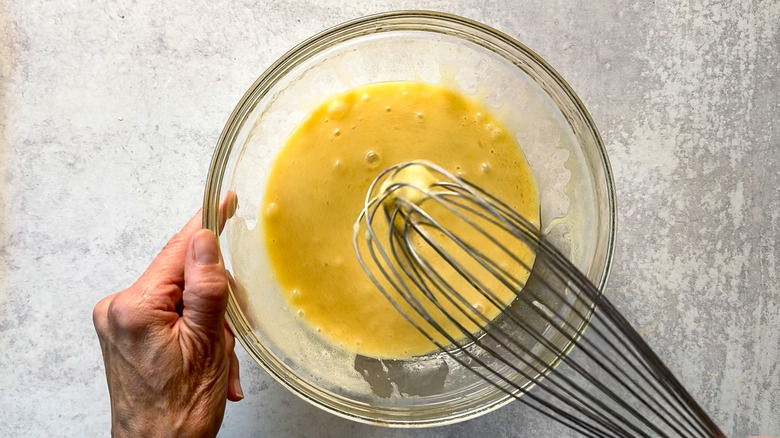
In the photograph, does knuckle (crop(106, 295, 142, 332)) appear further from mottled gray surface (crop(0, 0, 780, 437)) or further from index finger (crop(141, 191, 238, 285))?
mottled gray surface (crop(0, 0, 780, 437))

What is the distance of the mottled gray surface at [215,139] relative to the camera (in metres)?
0.91

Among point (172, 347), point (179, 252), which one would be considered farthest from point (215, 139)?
point (172, 347)

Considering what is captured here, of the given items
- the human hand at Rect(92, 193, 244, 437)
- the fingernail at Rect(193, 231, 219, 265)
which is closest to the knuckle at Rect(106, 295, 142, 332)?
the human hand at Rect(92, 193, 244, 437)

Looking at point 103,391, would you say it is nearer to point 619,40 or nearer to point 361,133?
point 361,133

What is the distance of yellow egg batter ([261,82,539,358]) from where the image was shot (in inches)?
32.3

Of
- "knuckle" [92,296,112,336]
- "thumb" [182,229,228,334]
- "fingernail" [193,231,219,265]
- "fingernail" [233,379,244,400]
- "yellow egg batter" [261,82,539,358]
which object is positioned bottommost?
"knuckle" [92,296,112,336]

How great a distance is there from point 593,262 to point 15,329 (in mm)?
838

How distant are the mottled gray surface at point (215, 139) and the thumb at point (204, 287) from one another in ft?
0.58

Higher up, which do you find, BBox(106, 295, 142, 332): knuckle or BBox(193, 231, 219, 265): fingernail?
BBox(193, 231, 219, 265): fingernail

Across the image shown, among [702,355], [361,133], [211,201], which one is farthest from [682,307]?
[211,201]

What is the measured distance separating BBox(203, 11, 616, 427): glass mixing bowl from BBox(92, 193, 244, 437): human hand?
0.21ft

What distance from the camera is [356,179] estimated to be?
2.69 ft

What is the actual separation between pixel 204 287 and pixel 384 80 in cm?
36

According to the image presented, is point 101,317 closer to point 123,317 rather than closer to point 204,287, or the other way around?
point 123,317
